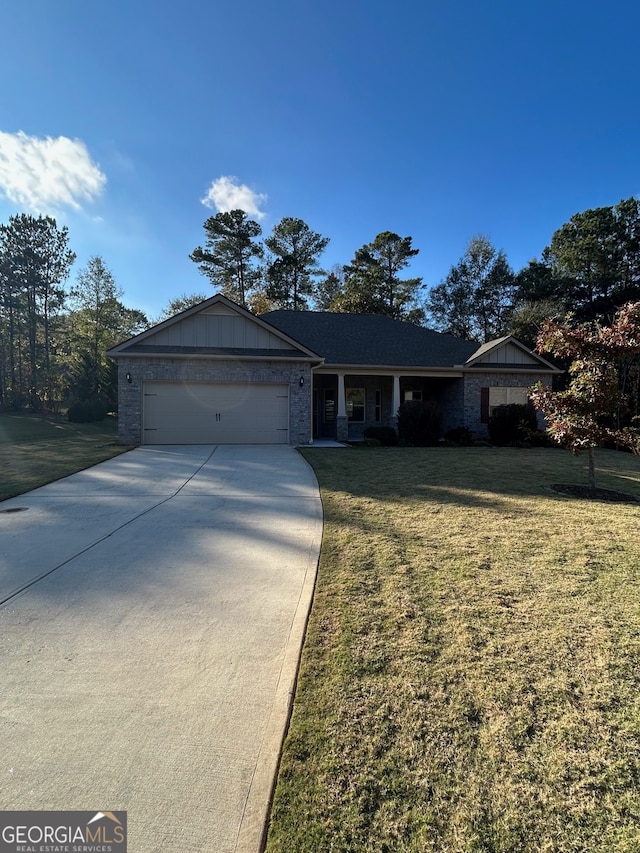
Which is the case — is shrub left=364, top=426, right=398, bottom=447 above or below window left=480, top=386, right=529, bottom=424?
below

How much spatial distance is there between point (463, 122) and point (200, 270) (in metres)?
23.9

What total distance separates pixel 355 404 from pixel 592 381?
11.3m

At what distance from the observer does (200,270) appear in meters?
31.5

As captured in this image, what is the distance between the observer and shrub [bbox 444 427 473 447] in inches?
586

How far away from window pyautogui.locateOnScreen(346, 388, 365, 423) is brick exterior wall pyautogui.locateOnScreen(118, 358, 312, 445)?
416 centimetres

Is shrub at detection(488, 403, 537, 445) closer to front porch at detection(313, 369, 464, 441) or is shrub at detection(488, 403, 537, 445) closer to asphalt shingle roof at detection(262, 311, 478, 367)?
front porch at detection(313, 369, 464, 441)

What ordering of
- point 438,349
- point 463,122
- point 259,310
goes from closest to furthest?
point 463,122 < point 438,349 < point 259,310

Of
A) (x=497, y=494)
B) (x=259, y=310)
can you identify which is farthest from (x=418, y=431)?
(x=259, y=310)

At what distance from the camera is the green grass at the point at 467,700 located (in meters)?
1.45

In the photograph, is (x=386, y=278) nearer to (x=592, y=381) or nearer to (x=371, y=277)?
(x=371, y=277)

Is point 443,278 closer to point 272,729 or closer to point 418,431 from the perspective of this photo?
point 418,431

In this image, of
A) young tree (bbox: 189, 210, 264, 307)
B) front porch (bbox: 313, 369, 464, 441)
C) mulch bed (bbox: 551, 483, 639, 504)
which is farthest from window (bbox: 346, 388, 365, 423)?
young tree (bbox: 189, 210, 264, 307)

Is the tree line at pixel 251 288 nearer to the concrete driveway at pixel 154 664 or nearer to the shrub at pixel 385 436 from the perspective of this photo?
the shrub at pixel 385 436

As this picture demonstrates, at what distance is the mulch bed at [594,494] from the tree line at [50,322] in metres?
27.7
